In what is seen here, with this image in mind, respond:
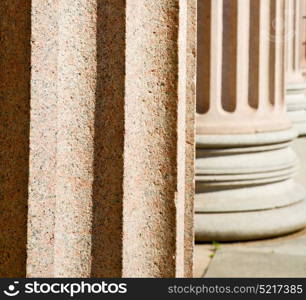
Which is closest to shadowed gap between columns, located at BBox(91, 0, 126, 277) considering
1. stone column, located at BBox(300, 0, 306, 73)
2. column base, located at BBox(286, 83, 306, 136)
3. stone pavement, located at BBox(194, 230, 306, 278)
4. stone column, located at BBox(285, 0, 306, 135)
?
stone pavement, located at BBox(194, 230, 306, 278)

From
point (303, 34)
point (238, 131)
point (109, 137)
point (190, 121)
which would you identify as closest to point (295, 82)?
point (303, 34)

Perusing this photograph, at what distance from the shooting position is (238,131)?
28.9 ft

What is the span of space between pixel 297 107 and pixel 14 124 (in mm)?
9082

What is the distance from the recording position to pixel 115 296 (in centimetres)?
339

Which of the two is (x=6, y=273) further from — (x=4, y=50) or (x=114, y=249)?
(x=4, y=50)

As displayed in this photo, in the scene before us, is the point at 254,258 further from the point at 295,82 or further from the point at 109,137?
the point at 295,82

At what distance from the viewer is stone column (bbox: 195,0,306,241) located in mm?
8562

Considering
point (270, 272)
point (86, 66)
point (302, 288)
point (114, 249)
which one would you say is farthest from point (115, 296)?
point (270, 272)

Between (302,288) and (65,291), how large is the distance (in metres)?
2.08

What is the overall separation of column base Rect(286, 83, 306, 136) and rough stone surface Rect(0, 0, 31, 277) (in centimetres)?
880

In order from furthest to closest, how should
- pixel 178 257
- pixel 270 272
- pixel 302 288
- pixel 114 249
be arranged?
pixel 270 272
pixel 302 288
pixel 178 257
pixel 114 249

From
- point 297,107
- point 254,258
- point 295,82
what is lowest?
point 254,258

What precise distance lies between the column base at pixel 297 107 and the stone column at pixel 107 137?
8.38 m

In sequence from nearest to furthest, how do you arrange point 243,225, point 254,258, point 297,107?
point 254,258, point 243,225, point 297,107
